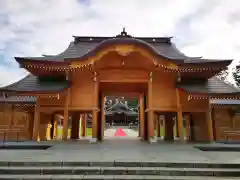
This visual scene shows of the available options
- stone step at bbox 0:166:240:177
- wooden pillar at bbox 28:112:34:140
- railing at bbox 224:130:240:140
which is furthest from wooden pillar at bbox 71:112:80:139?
railing at bbox 224:130:240:140

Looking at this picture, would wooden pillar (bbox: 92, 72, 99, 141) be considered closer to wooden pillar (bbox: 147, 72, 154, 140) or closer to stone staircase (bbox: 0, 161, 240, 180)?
wooden pillar (bbox: 147, 72, 154, 140)

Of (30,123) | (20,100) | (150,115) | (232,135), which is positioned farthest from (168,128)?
(20,100)

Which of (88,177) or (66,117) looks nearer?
(88,177)

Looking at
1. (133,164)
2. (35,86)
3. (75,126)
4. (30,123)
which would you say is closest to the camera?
(133,164)

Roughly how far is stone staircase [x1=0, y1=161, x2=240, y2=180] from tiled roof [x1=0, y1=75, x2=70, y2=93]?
5.72 meters

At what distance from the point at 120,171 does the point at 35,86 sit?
27.5ft

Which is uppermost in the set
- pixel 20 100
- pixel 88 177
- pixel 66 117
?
pixel 20 100

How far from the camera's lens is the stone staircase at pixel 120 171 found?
4.91 meters

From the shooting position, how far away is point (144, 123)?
13.7 m

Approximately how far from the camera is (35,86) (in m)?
11.5

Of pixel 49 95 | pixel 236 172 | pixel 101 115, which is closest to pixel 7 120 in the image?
pixel 49 95

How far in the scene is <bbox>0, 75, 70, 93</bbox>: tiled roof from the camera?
10.6m

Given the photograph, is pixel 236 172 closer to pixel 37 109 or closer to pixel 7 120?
pixel 37 109

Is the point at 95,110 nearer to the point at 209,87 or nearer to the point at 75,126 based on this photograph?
the point at 75,126
